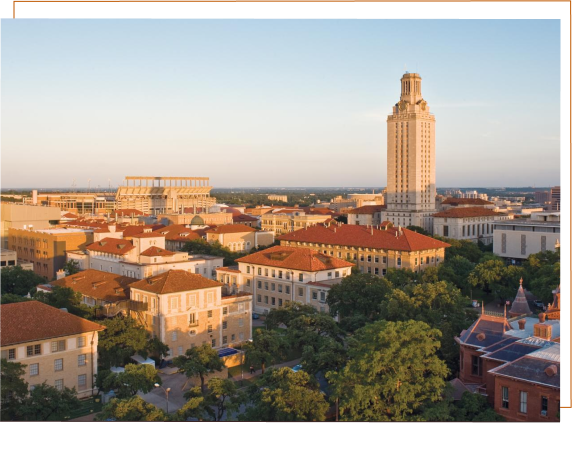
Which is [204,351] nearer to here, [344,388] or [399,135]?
[344,388]

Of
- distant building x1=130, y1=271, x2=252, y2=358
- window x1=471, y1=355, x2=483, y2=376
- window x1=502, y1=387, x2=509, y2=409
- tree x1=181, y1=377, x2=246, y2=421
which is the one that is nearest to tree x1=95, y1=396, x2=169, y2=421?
tree x1=181, y1=377, x2=246, y2=421

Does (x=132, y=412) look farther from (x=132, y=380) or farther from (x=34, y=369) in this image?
(x=34, y=369)

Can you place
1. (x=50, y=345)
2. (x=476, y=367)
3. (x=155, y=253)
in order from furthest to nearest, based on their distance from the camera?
1. (x=155, y=253)
2. (x=50, y=345)
3. (x=476, y=367)

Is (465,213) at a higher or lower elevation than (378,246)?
higher

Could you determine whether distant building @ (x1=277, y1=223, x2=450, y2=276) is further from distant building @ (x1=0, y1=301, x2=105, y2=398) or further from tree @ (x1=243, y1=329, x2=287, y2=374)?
distant building @ (x1=0, y1=301, x2=105, y2=398)

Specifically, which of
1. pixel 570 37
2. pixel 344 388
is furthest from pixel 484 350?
pixel 570 37

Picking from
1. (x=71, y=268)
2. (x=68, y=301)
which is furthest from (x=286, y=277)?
(x=71, y=268)
